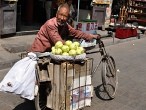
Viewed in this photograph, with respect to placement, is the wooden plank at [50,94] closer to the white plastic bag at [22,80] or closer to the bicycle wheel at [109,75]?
the white plastic bag at [22,80]

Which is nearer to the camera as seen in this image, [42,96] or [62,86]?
[62,86]

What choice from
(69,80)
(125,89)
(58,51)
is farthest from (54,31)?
(125,89)

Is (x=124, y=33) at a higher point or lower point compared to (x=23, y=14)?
lower

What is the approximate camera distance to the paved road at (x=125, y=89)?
5781mm

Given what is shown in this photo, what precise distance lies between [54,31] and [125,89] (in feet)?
9.30

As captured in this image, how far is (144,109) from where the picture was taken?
6.04 m

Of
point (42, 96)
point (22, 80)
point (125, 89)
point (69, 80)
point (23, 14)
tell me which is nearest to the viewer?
point (22, 80)

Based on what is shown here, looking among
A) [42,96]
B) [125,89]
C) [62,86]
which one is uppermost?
[62,86]

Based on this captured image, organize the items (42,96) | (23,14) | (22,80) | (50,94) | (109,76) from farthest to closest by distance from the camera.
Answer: (23,14) → (109,76) → (42,96) → (50,94) → (22,80)

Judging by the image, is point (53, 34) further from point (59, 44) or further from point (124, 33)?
point (124, 33)

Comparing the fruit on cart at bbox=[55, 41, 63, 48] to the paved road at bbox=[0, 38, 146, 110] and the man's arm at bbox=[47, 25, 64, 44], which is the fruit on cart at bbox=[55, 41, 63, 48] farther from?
the paved road at bbox=[0, 38, 146, 110]

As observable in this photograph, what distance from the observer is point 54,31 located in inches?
194

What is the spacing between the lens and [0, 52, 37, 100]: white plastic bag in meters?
4.39

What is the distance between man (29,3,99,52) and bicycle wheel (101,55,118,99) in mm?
923
